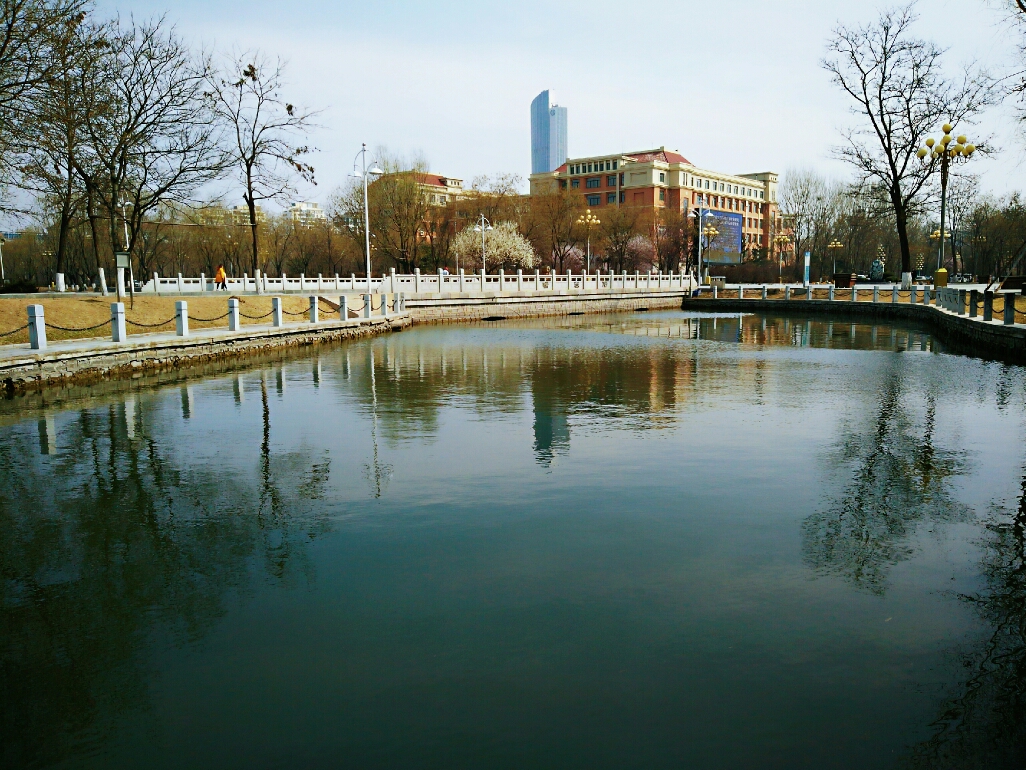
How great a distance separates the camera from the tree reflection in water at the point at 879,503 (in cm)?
629

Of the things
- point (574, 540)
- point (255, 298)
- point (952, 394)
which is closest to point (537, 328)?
point (255, 298)

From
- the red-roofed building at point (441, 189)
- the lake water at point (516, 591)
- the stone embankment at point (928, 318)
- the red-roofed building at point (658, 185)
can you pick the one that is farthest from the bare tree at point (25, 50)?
the red-roofed building at point (658, 185)

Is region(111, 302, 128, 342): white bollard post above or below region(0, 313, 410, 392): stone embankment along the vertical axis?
above

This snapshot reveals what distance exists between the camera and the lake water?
400cm

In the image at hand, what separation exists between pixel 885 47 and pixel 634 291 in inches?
840

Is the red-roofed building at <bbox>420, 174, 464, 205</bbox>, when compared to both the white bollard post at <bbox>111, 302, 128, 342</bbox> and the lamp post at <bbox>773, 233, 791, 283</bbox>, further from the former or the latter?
the white bollard post at <bbox>111, 302, 128, 342</bbox>

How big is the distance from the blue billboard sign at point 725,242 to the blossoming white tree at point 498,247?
25.9 meters

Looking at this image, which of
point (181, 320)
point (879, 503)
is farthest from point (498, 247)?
point (879, 503)

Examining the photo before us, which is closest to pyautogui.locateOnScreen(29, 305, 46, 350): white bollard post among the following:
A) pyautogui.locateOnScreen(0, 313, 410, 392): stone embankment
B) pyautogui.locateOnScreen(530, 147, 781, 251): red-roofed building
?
pyautogui.locateOnScreen(0, 313, 410, 392): stone embankment

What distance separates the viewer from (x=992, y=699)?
14.0 feet

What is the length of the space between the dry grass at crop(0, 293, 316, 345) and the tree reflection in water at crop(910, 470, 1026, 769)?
18047 mm

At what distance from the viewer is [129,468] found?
379 inches

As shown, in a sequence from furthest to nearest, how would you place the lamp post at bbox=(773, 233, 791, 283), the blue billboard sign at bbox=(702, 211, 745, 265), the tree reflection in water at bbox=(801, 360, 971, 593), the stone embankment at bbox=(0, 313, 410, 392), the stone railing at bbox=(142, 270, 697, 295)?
the blue billboard sign at bbox=(702, 211, 745, 265), the lamp post at bbox=(773, 233, 791, 283), the stone railing at bbox=(142, 270, 697, 295), the stone embankment at bbox=(0, 313, 410, 392), the tree reflection in water at bbox=(801, 360, 971, 593)

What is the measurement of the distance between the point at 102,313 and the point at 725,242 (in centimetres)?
8428
